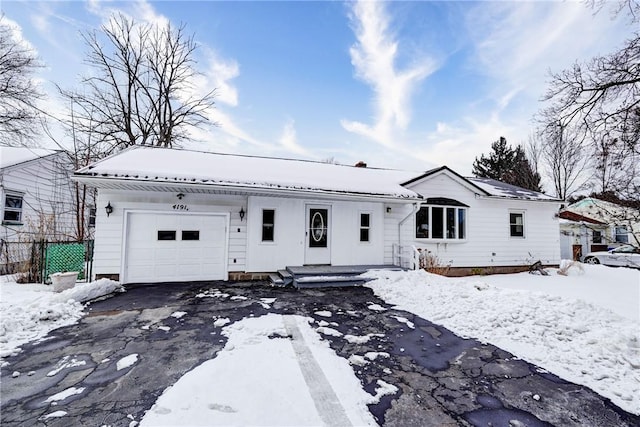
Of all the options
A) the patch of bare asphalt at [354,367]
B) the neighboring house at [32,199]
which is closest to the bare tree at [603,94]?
the patch of bare asphalt at [354,367]

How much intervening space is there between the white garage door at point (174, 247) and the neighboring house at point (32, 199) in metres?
3.71

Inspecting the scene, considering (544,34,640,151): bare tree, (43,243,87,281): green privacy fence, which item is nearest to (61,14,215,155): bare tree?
(43,243,87,281): green privacy fence

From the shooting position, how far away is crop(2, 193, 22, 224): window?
10.6 meters

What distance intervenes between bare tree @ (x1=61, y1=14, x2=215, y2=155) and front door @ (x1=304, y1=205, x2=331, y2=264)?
13.2 meters

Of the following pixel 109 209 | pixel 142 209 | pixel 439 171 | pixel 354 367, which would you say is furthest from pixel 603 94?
pixel 109 209

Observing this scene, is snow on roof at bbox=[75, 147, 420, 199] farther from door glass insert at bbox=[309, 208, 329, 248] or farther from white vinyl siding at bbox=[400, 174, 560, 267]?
white vinyl siding at bbox=[400, 174, 560, 267]

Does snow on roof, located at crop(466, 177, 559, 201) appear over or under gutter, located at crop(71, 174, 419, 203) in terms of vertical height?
over

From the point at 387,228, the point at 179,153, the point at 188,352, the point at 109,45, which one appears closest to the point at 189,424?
the point at 188,352

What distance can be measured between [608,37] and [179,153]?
12.8 meters

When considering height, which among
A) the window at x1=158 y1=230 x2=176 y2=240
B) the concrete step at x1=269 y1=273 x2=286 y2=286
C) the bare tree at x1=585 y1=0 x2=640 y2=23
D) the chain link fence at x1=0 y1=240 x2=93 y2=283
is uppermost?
the bare tree at x1=585 y1=0 x2=640 y2=23

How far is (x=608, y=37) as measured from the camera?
6.72m

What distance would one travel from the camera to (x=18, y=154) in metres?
12.0

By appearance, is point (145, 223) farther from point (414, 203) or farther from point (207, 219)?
point (414, 203)

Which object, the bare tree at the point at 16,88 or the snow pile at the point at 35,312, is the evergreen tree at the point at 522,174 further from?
the bare tree at the point at 16,88
